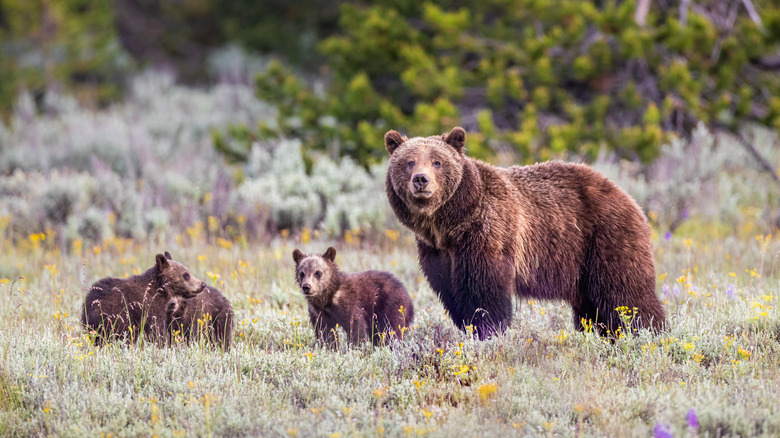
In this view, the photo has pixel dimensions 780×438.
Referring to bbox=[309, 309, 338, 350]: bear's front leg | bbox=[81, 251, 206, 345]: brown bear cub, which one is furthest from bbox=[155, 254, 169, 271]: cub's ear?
bbox=[309, 309, 338, 350]: bear's front leg

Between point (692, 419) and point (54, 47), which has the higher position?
point (54, 47)

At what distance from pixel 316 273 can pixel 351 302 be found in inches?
13.9

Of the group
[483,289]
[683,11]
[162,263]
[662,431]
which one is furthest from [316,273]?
[683,11]

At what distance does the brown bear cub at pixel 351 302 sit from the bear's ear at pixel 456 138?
1161 mm

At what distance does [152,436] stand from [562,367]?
7.80ft

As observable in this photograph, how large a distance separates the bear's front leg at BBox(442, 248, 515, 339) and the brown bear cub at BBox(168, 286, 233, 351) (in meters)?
1.71

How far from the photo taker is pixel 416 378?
482 cm

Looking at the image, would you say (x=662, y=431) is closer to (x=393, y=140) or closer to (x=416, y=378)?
(x=416, y=378)

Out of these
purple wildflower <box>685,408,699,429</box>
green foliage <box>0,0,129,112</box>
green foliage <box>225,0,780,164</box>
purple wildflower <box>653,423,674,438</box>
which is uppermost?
green foliage <box>0,0,129,112</box>

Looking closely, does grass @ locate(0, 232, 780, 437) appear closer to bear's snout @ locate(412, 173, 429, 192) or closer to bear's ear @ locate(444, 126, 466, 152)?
bear's snout @ locate(412, 173, 429, 192)

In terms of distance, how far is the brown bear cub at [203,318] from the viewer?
573 cm

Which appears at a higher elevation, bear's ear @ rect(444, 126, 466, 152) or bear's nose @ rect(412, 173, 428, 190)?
bear's ear @ rect(444, 126, 466, 152)

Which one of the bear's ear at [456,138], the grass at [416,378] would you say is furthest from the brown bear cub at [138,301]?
the bear's ear at [456,138]

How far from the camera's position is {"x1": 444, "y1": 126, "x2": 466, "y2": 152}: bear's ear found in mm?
5574
